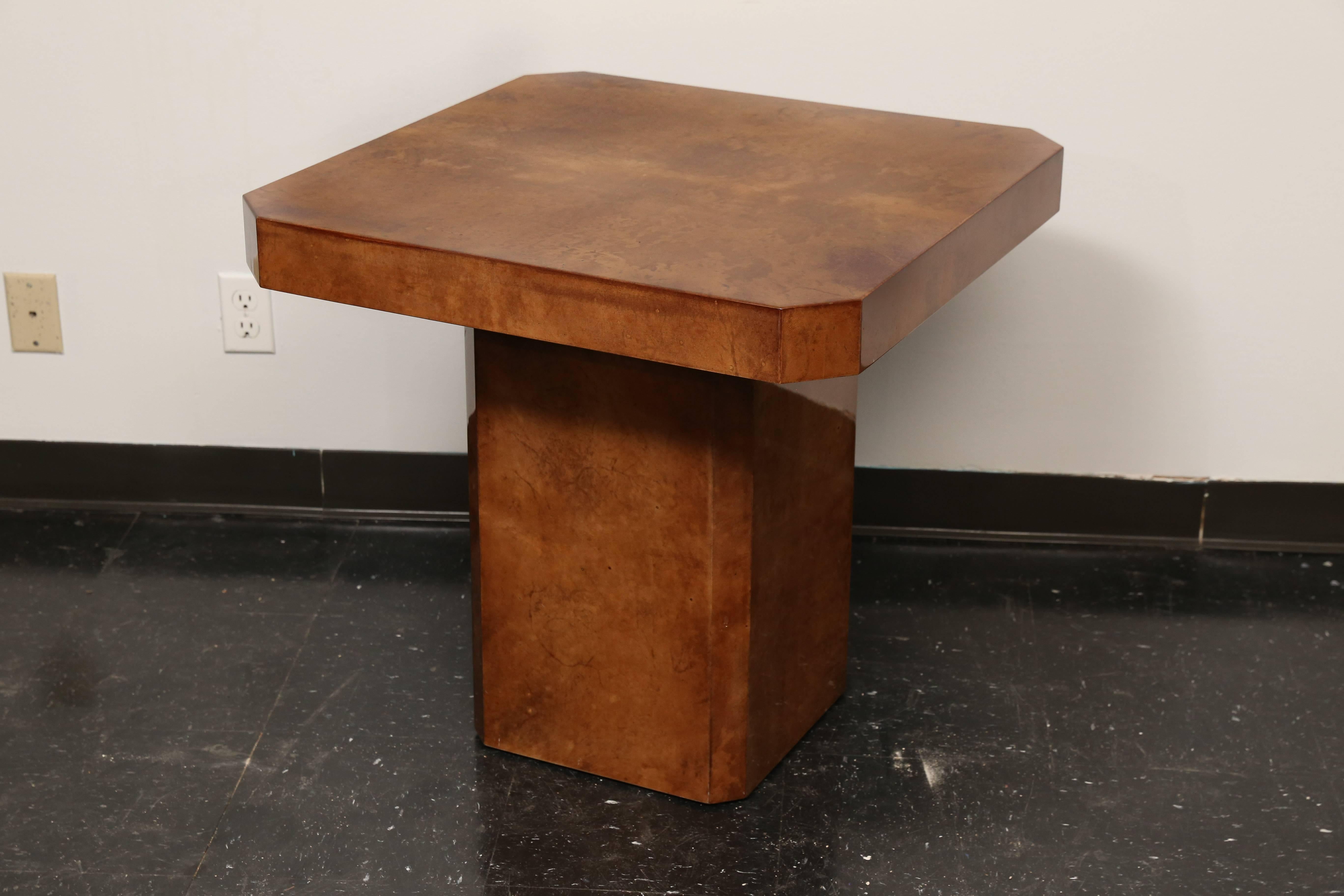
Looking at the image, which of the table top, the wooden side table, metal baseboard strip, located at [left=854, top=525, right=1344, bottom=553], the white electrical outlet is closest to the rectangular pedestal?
the wooden side table

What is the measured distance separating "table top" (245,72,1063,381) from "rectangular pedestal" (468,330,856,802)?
16cm

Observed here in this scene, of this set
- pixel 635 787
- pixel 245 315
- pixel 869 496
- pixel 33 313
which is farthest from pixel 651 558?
pixel 33 313

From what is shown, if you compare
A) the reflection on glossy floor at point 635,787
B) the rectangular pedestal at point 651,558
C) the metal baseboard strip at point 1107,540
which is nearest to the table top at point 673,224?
the rectangular pedestal at point 651,558

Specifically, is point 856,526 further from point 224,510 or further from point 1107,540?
point 224,510

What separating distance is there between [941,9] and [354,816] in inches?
45.2

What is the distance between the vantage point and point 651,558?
1.33 metres

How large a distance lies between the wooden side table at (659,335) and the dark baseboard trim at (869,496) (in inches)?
17.6

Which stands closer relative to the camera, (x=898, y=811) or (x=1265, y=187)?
(x=898, y=811)

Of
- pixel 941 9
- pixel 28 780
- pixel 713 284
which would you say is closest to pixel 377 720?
pixel 28 780

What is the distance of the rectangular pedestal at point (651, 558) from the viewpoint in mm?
1282

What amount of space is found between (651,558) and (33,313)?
1074 mm

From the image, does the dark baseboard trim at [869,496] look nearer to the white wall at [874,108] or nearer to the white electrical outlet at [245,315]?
the white wall at [874,108]

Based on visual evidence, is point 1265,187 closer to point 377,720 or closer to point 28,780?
point 377,720

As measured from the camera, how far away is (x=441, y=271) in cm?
110
